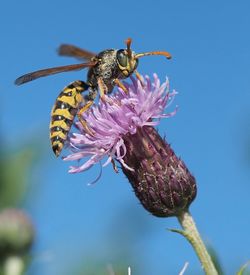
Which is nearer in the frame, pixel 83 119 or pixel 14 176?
pixel 83 119

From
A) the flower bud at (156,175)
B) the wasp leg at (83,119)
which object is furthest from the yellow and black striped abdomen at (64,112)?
the flower bud at (156,175)

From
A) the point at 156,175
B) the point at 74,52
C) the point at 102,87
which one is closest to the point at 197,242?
the point at 156,175

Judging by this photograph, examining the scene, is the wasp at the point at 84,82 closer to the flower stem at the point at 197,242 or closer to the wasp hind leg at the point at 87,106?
the wasp hind leg at the point at 87,106

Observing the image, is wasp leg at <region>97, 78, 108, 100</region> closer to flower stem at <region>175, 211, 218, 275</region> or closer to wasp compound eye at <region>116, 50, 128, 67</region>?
wasp compound eye at <region>116, 50, 128, 67</region>

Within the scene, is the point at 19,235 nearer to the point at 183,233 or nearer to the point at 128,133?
the point at 128,133

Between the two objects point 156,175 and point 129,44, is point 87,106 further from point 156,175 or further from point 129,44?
point 156,175

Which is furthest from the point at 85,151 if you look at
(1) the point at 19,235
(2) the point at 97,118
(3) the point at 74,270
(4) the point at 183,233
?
(3) the point at 74,270

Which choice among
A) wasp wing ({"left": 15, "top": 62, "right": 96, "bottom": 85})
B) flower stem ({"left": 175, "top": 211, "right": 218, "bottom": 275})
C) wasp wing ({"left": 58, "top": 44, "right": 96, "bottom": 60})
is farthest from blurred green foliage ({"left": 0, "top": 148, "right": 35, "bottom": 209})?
flower stem ({"left": 175, "top": 211, "right": 218, "bottom": 275})
